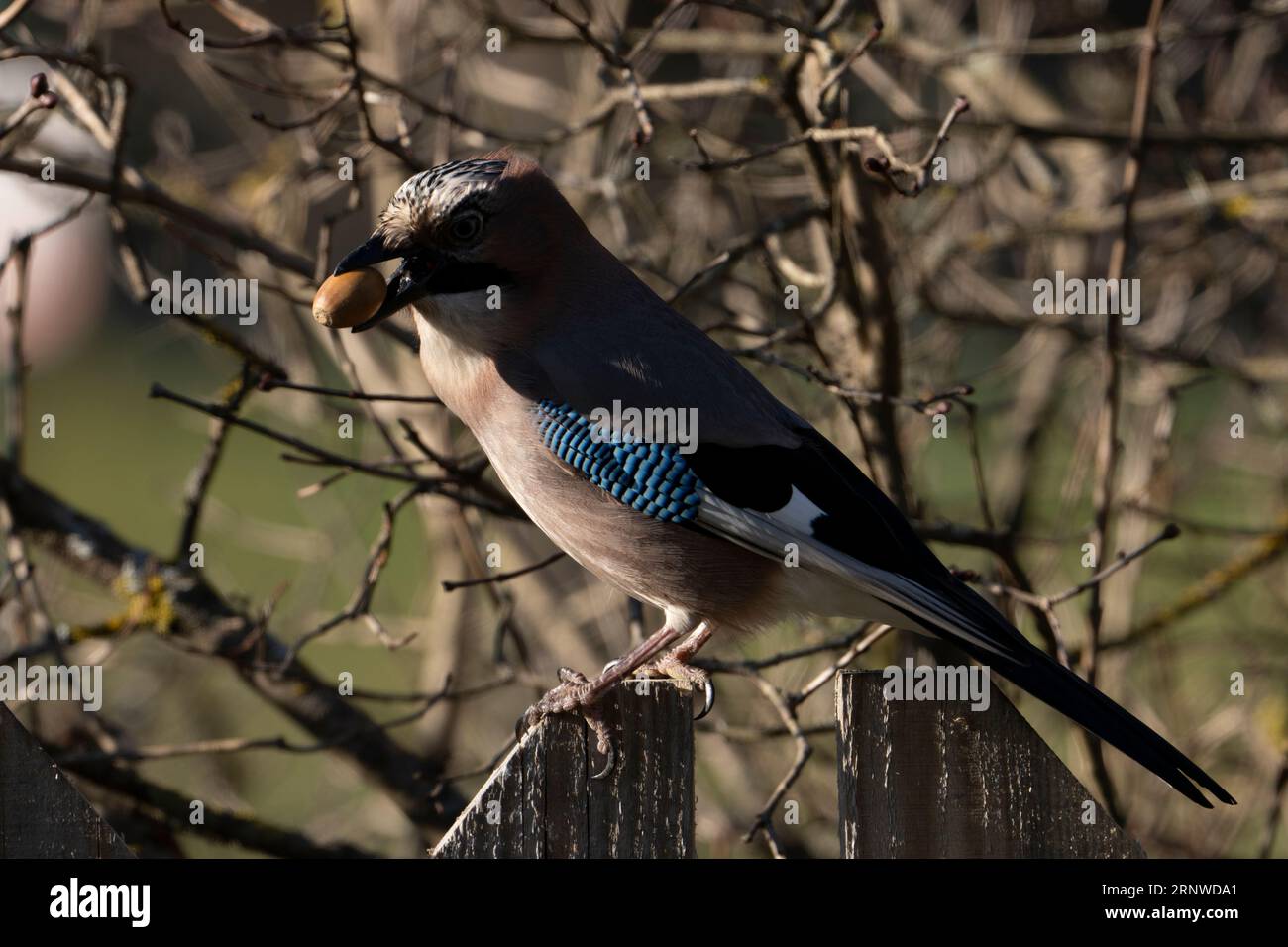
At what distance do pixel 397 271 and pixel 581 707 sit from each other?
1.22 m

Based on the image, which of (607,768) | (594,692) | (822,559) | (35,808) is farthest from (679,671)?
(35,808)

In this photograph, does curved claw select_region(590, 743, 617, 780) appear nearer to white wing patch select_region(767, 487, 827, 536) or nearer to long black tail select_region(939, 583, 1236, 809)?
long black tail select_region(939, 583, 1236, 809)

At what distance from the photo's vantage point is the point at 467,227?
3363mm

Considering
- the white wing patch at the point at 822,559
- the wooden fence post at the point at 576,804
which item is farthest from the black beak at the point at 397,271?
the wooden fence post at the point at 576,804

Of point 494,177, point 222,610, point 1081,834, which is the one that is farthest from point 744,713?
point 1081,834

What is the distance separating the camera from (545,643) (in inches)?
224

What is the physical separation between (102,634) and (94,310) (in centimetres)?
1736

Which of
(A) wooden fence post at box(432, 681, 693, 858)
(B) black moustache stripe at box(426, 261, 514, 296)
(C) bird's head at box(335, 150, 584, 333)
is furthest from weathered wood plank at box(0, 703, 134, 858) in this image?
(B) black moustache stripe at box(426, 261, 514, 296)

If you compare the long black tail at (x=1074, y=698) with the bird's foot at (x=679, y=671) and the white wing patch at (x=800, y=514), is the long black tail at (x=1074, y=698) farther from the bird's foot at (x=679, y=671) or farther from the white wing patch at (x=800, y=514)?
the bird's foot at (x=679, y=671)

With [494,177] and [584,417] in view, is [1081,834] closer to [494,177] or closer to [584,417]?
[584,417]

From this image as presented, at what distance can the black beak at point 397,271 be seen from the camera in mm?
3193

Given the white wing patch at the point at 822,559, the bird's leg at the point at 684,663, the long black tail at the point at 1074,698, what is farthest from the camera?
the bird's leg at the point at 684,663

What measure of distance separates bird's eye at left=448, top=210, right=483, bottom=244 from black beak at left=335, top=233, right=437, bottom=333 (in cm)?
7
